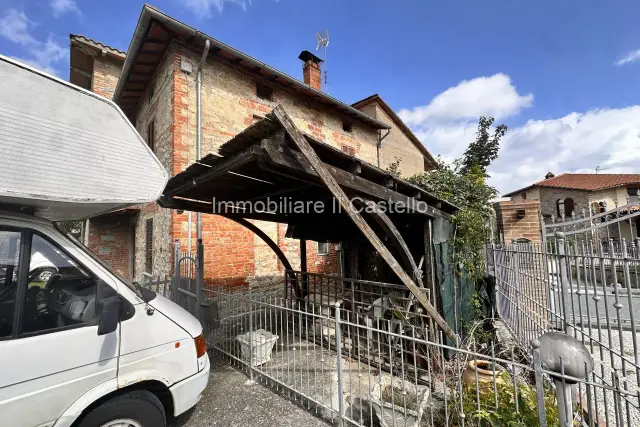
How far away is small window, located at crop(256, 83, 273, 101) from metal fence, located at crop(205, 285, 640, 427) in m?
7.09

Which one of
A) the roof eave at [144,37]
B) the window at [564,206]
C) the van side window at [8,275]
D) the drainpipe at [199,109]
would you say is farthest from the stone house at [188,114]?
the window at [564,206]

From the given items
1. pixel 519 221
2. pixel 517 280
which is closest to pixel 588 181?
pixel 519 221

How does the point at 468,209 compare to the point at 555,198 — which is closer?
the point at 468,209

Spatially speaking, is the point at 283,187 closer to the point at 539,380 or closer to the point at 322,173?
the point at 322,173

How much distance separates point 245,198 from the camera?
4930mm

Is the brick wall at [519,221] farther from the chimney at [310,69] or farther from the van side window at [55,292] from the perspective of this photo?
the chimney at [310,69]

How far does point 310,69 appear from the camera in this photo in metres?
12.7

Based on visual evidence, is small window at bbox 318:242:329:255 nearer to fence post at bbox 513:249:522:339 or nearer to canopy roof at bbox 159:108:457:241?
canopy roof at bbox 159:108:457:241

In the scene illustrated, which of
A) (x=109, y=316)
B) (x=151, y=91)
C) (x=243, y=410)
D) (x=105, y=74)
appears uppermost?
(x=105, y=74)

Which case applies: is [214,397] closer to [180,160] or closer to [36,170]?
[36,170]

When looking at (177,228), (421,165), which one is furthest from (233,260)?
(421,165)

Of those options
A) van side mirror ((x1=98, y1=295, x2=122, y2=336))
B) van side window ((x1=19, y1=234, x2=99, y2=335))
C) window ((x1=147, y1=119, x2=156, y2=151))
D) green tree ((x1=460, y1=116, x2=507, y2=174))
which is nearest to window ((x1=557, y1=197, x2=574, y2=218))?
green tree ((x1=460, y1=116, x2=507, y2=174))

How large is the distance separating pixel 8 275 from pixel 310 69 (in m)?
12.8

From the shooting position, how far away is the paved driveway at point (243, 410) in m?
2.94
